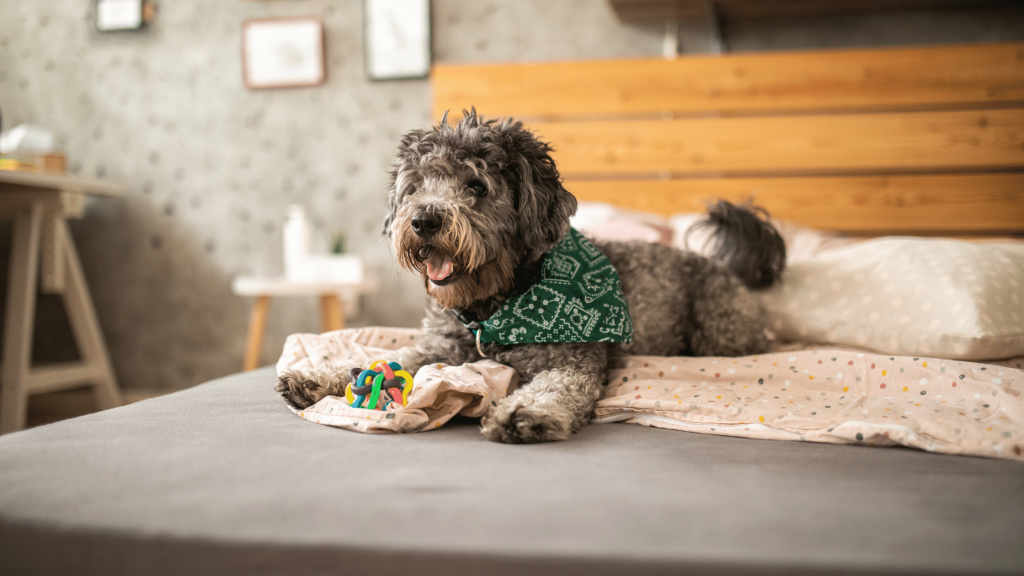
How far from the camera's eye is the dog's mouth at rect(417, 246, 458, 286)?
157 centimetres

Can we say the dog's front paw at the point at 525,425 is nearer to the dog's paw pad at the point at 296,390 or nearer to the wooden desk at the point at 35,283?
the dog's paw pad at the point at 296,390

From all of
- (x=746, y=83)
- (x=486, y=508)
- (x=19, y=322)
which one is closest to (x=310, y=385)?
(x=486, y=508)

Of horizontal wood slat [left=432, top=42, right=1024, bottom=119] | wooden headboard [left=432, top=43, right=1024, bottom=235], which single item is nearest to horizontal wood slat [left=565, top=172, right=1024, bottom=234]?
wooden headboard [left=432, top=43, right=1024, bottom=235]

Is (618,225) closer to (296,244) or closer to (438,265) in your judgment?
(438,265)

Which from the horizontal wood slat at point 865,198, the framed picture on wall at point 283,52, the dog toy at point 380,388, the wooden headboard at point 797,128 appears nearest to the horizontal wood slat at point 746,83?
the wooden headboard at point 797,128

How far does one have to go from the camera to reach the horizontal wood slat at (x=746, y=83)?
3.01 metres

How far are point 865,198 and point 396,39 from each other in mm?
3018

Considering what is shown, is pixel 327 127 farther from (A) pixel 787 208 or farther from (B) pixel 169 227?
(A) pixel 787 208

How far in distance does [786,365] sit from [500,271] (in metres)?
0.93

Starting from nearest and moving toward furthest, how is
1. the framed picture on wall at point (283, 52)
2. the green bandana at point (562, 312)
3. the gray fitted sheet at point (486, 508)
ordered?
1. the gray fitted sheet at point (486, 508)
2. the green bandana at point (562, 312)
3. the framed picture on wall at point (283, 52)

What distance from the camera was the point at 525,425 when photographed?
131cm

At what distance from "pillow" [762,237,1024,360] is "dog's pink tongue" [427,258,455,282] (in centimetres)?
131

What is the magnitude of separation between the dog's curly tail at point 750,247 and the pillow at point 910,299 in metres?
0.07

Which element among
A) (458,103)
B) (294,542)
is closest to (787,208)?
(458,103)
